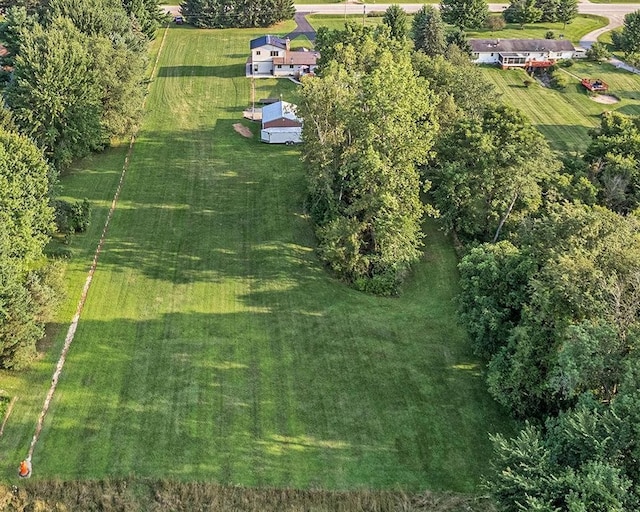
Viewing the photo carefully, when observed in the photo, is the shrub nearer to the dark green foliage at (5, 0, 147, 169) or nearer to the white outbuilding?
the white outbuilding

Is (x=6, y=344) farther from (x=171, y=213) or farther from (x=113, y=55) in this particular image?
(x=113, y=55)

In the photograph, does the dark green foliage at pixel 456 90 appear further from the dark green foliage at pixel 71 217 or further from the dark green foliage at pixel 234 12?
the dark green foliage at pixel 234 12

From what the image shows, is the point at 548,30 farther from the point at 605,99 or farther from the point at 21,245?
the point at 21,245

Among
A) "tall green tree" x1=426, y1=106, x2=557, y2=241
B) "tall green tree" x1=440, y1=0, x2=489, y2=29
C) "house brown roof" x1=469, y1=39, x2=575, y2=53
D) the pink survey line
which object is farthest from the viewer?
"tall green tree" x1=440, y1=0, x2=489, y2=29

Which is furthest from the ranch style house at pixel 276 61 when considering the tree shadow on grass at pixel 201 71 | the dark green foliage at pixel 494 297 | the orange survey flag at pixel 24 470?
the orange survey flag at pixel 24 470

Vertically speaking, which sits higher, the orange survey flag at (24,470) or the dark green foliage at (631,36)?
the dark green foliage at (631,36)

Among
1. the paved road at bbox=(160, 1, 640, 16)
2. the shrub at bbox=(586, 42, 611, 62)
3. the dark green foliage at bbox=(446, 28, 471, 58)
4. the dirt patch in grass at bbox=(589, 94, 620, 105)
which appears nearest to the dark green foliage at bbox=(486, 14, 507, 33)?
the paved road at bbox=(160, 1, 640, 16)

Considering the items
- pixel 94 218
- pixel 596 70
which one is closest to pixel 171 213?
pixel 94 218
